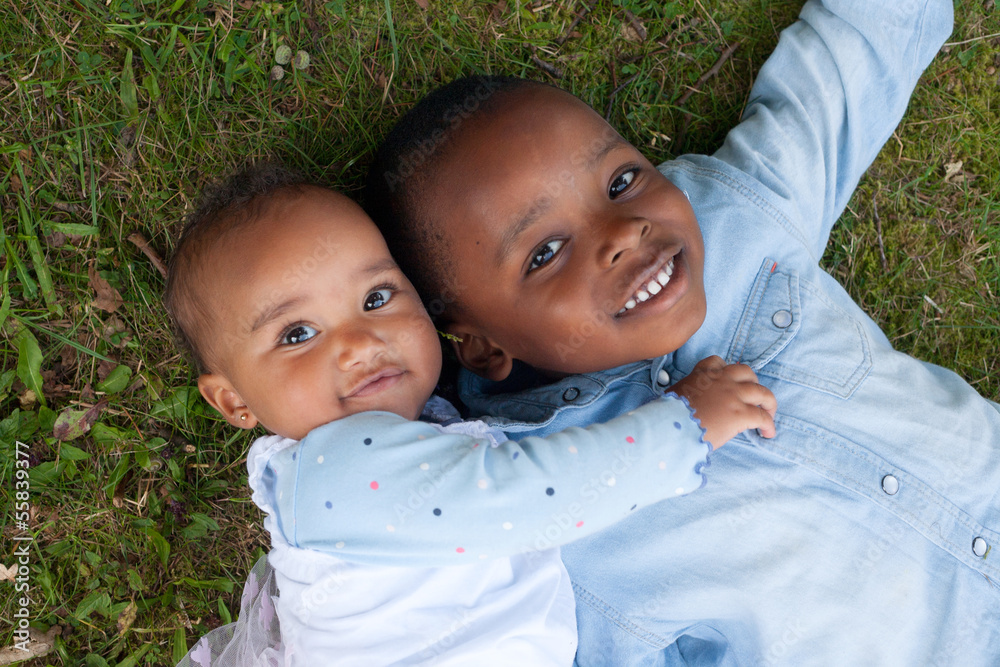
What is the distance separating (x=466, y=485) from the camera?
190 cm

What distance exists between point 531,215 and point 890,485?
4.68ft

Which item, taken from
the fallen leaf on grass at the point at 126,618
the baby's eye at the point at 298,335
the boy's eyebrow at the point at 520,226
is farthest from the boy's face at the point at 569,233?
the fallen leaf on grass at the point at 126,618

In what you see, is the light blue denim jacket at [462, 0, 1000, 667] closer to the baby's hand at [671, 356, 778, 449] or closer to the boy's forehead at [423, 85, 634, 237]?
the baby's hand at [671, 356, 778, 449]

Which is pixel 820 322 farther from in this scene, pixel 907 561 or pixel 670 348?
pixel 907 561

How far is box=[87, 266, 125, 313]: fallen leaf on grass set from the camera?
2852 millimetres

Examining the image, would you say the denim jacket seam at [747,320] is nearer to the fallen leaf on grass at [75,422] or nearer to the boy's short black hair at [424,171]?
the boy's short black hair at [424,171]

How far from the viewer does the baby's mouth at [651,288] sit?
221 cm

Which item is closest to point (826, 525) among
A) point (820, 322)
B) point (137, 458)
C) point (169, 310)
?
point (820, 322)

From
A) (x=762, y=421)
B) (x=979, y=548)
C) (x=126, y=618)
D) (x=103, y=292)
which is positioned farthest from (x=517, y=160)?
(x=126, y=618)

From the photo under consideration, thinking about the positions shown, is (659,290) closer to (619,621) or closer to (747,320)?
(747,320)

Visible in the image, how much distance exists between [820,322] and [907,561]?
808 mm

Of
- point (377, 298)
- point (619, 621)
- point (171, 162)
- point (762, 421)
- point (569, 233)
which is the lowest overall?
point (619, 621)

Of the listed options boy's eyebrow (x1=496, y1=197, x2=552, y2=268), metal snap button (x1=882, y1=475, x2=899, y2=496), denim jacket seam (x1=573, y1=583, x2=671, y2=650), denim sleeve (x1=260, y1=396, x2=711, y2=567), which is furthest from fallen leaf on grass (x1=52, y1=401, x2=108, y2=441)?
metal snap button (x1=882, y1=475, x2=899, y2=496)

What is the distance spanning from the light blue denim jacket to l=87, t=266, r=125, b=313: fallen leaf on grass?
1603 mm
